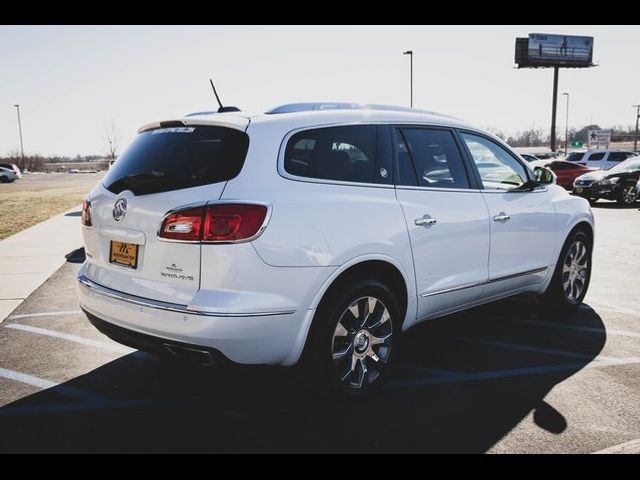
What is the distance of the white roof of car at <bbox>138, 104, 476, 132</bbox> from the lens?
3.42m

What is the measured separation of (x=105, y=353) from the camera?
4.68 m

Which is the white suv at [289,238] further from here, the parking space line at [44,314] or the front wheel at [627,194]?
the front wheel at [627,194]

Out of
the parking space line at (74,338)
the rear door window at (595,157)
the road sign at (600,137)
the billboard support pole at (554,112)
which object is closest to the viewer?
the parking space line at (74,338)

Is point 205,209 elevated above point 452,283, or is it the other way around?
point 205,209

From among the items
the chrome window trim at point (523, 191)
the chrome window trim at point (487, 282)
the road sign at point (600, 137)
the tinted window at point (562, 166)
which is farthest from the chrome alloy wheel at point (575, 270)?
the road sign at point (600, 137)

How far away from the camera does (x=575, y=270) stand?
18.9 ft

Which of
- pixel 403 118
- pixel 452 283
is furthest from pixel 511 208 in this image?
pixel 403 118

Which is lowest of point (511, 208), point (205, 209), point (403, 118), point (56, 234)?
point (56, 234)

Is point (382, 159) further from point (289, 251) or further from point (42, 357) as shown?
point (42, 357)

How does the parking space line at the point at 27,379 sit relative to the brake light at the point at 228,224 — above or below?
below

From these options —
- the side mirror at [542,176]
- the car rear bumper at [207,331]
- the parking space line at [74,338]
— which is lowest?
the parking space line at [74,338]

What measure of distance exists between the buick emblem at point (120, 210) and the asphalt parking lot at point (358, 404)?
43.6 inches

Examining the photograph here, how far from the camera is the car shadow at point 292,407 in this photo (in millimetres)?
3178

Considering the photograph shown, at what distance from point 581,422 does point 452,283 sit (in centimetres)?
123
